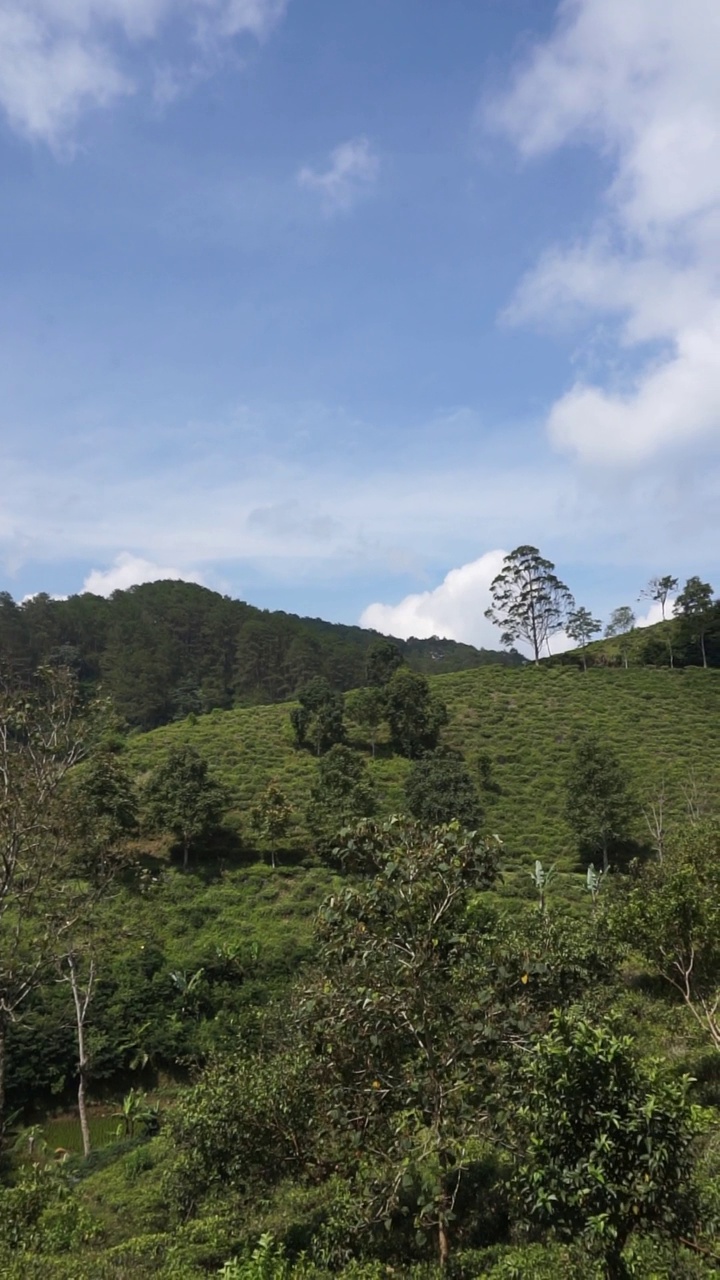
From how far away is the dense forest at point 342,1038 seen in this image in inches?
267

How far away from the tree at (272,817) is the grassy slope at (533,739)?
6.29 ft

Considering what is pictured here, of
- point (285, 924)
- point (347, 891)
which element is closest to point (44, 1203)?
point (347, 891)

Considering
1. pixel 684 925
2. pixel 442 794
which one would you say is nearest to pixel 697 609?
pixel 442 794

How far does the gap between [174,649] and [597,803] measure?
62.8 m

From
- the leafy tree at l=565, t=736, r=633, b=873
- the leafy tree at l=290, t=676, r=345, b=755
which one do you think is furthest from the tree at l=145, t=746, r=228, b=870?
the leafy tree at l=565, t=736, r=633, b=873

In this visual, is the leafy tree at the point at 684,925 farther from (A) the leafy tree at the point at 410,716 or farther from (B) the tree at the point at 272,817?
(A) the leafy tree at the point at 410,716

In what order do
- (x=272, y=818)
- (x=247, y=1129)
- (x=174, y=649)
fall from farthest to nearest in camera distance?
(x=174, y=649)
(x=272, y=818)
(x=247, y=1129)

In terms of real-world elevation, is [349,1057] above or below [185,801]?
below

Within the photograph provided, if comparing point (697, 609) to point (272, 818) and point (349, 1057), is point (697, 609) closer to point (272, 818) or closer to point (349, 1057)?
point (272, 818)

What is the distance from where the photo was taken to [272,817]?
34.5m

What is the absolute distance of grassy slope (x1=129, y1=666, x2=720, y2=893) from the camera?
1582 inches

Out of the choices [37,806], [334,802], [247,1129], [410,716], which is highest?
[410,716]

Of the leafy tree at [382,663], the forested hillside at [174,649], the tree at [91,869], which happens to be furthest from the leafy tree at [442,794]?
the forested hillside at [174,649]

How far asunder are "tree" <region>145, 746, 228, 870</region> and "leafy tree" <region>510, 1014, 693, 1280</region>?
28.6m
